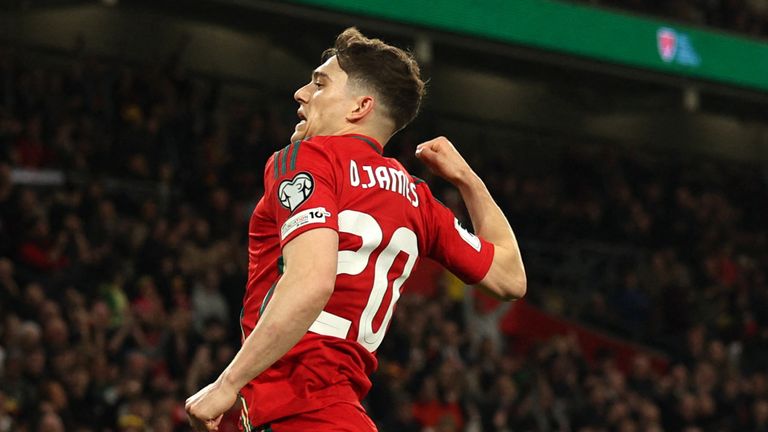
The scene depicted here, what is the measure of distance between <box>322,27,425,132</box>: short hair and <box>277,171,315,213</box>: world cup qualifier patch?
365 mm

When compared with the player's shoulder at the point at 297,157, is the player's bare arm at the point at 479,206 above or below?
below

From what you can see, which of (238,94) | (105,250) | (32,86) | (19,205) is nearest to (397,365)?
(105,250)

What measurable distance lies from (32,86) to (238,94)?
18.7 ft

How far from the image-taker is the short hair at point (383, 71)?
3.19 m

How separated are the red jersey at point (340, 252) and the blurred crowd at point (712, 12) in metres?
13.3

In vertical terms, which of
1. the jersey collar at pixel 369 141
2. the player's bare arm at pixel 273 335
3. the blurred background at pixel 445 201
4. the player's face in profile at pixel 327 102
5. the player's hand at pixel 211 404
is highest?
→ the player's face in profile at pixel 327 102

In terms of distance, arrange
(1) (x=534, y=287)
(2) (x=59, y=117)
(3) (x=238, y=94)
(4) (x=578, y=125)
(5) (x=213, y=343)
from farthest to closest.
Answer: (4) (x=578, y=125)
(3) (x=238, y=94)
(1) (x=534, y=287)
(2) (x=59, y=117)
(5) (x=213, y=343)

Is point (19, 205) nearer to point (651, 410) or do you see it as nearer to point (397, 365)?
point (397, 365)

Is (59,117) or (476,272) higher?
(476,272)

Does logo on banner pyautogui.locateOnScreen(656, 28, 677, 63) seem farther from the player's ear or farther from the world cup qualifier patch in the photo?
the world cup qualifier patch

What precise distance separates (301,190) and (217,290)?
8302 mm

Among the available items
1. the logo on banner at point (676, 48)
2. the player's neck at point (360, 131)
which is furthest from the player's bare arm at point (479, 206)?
the logo on banner at point (676, 48)

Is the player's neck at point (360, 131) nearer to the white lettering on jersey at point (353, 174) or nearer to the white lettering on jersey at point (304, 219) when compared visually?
the white lettering on jersey at point (353, 174)

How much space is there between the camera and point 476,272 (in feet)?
10.9
